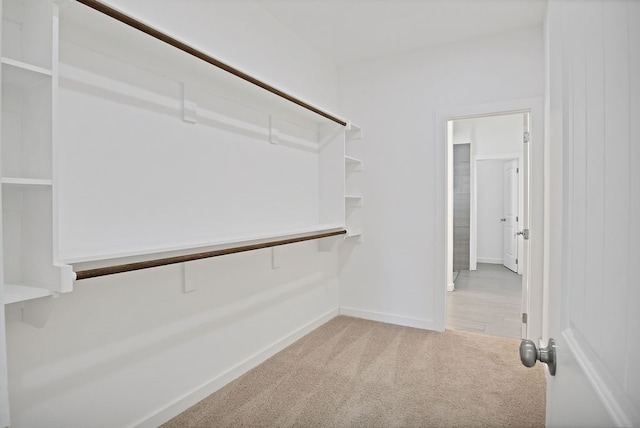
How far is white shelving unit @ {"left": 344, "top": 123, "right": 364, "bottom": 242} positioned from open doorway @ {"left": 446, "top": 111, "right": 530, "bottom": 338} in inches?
57.0

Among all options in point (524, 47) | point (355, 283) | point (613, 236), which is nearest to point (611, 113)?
point (613, 236)

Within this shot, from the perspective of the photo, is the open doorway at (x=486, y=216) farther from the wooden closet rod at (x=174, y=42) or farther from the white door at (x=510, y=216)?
the wooden closet rod at (x=174, y=42)

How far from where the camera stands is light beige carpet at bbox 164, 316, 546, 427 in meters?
1.98

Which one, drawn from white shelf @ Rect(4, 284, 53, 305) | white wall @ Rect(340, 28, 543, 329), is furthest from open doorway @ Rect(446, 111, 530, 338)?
white shelf @ Rect(4, 284, 53, 305)

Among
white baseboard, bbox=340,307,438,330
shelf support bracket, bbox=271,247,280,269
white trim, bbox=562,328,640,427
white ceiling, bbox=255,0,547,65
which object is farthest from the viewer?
white baseboard, bbox=340,307,438,330

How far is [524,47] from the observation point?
298 cm

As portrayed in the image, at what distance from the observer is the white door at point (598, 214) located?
1.30 ft

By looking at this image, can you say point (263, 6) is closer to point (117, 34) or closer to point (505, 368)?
point (117, 34)

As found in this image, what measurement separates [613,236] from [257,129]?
237cm

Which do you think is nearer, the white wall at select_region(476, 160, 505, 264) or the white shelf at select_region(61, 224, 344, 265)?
the white shelf at select_region(61, 224, 344, 265)

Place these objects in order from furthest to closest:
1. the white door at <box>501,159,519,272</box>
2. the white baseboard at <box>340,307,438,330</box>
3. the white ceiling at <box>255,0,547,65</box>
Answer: the white door at <box>501,159,519,272</box> < the white baseboard at <box>340,307,438,330</box> < the white ceiling at <box>255,0,547,65</box>

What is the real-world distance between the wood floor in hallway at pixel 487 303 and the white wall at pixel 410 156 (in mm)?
540

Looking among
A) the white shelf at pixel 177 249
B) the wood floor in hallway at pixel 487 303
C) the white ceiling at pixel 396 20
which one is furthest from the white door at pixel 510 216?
the white shelf at pixel 177 249

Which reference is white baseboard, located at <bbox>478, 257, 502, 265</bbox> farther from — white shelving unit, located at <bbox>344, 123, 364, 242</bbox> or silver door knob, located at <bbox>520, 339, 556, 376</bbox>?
silver door knob, located at <bbox>520, 339, 556, 376</bbox>
